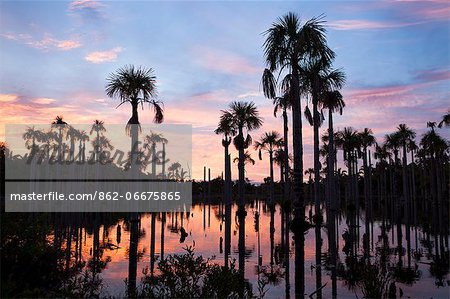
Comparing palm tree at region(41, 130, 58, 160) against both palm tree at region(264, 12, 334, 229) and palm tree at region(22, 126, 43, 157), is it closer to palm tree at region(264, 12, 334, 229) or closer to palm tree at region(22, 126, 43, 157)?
palm tree at region(22, 126, 43, 157)

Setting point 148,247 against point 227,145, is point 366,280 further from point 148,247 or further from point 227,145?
point 227,145

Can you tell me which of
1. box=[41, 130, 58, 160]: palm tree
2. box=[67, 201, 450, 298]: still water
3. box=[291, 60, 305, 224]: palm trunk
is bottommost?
box=[67, 201, 450, 298]: still water

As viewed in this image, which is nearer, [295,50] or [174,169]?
[295,50]

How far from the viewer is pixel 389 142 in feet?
277

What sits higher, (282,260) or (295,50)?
(295,50)

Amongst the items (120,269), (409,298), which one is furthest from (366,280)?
(120,269)

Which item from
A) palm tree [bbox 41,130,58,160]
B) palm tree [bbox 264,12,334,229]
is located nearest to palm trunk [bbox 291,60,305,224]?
palm tree [bbox 264,12,334,229]

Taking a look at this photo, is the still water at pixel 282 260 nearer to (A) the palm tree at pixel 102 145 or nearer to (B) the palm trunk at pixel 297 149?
(B) the palm trunk at pixel 297 149

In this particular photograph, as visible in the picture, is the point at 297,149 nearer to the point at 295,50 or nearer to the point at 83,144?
the point at 295,50

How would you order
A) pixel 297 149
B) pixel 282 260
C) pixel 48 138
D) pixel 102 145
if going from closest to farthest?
pixel 297 149 → pixel 282 260 → pixel 48 138 → pixel 102 145

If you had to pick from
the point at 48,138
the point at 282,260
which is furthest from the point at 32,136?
the point at 282,260

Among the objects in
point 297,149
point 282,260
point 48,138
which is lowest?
point 282,260

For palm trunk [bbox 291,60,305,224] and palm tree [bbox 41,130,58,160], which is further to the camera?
palm tree [bbox 41,130,58,160]

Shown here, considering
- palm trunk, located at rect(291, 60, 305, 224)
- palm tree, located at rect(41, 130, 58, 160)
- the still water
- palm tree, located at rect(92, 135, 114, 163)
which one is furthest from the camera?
palm tree, located at rect(92, 135, 114, 163)
